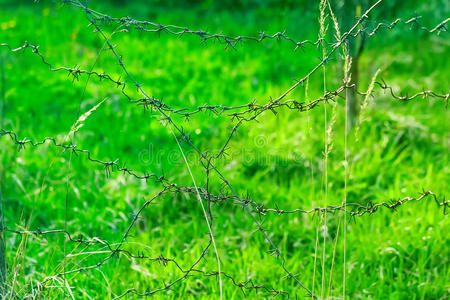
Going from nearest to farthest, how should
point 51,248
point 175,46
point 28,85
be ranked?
point 51,248, point 28,85, point 175,46

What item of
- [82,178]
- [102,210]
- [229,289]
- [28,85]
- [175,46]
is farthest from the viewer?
[175,46]

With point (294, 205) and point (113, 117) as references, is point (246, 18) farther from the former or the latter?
point (294, 205)

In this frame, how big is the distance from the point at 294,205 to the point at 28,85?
9.44 feet

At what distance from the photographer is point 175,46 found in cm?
600

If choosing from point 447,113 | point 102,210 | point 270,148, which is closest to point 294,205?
point 270,148

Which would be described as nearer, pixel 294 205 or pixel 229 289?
pixel 229 289

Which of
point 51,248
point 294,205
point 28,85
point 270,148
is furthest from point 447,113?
point 28,85

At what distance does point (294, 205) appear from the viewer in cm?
340

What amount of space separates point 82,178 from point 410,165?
222 cm

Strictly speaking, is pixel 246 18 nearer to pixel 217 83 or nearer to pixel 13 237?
pixel 217 83

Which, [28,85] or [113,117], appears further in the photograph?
[28,85]

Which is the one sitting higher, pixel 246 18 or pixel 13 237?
pixel 246 18

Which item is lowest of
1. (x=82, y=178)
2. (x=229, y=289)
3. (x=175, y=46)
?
(x=229, y=289)

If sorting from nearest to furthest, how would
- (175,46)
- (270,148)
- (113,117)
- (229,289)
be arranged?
(229,289)
(270,148)
(113,117)
(175,46)
